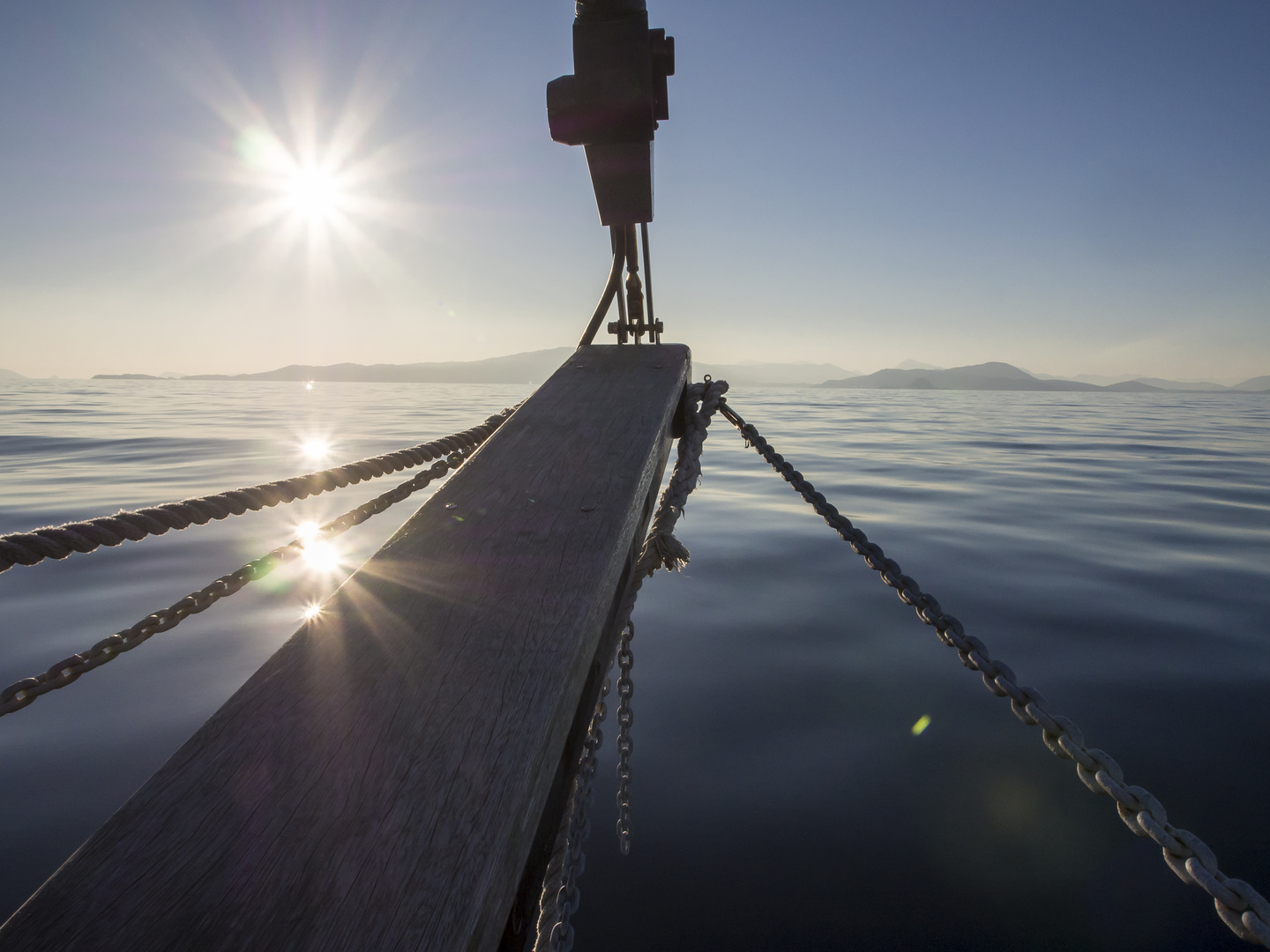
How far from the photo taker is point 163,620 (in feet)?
4.07

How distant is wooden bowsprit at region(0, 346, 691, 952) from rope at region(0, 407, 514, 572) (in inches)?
13.4

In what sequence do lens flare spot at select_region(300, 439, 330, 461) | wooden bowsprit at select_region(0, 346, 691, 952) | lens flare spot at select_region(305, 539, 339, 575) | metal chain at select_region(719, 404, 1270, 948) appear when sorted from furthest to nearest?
lens flare spot at select_region(300, 439, 330, 461) → lens flare spot at select_region(305, 539, 339, 575) → metal chain at select_region(719, 404, 1270, 948) → wooden bowsprit at select_region(0, 346, 691, 952)

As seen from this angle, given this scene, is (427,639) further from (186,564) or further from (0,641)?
(186,564)

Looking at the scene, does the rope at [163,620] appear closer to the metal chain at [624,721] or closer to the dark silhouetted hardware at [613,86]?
the metal chain at [624,721]

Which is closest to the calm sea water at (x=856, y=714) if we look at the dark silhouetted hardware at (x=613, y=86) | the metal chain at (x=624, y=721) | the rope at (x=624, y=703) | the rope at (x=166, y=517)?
the metal chain at (x=624, y=721)

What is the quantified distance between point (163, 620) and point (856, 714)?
267cm

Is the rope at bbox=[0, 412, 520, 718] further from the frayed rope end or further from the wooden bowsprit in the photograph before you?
the frayed rope end

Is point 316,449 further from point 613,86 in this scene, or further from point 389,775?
point 389,775

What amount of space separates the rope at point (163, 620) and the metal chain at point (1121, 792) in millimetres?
1399

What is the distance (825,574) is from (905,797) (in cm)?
236

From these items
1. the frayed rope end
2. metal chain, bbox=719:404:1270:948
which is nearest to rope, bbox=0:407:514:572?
the frayed rope end

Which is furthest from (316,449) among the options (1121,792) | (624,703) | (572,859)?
(1121,792)

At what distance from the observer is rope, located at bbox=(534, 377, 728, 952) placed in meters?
0.93

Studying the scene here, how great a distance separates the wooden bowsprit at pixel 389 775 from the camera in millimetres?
626
